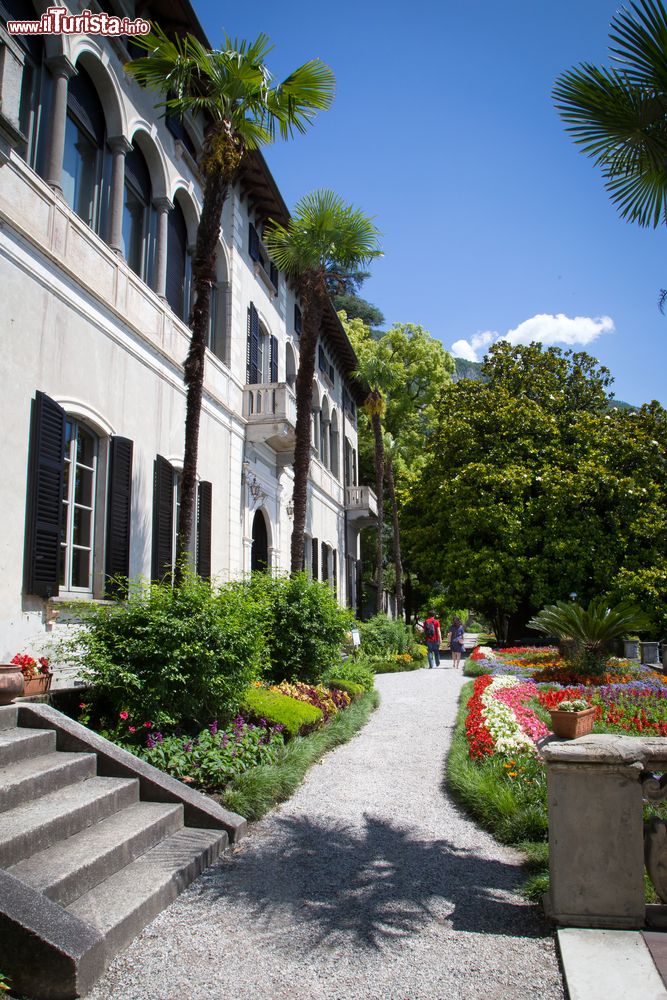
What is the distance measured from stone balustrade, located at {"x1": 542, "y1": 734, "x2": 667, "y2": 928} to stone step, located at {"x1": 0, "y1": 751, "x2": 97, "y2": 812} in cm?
330

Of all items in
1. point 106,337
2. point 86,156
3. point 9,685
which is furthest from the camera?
point 86,156

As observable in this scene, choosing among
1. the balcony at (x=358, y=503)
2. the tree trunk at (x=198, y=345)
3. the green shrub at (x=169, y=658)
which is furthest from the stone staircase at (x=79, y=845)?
the balcony at (x=358, y=503)

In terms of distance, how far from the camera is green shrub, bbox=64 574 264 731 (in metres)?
6.91

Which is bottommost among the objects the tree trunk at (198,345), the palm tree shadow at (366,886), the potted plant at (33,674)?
the palm tree shadow at (366,886)

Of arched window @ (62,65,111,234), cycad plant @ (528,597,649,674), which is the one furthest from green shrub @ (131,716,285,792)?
cycad plant @ (528,597,649,674)

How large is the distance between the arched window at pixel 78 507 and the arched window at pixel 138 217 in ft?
11.7

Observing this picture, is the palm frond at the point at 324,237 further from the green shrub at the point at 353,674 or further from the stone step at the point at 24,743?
the stone step at the point at 24,743

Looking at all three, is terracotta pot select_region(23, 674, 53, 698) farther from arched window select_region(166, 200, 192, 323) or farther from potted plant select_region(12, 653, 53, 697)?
arched window select_region(166, 200, 192, 323)

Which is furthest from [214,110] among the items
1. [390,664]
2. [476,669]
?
[390,664]

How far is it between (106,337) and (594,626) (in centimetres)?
1079

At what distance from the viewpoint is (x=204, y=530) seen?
13.2 metres

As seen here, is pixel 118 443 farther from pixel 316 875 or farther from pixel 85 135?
pixel 316 875

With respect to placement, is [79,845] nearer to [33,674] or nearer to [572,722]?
[33,674]

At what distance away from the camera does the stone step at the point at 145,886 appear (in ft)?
12.7
